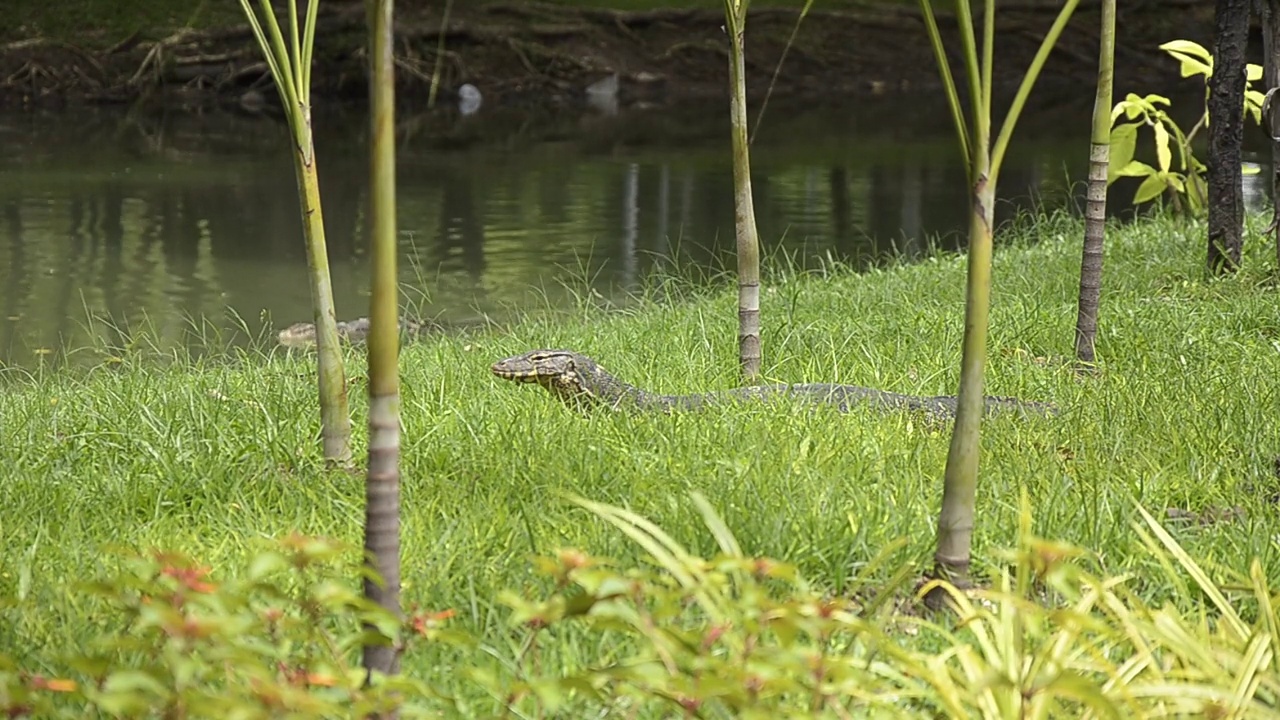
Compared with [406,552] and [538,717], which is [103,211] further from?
[538,717]

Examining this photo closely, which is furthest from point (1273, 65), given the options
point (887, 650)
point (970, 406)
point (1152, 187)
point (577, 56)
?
point (577, 56)

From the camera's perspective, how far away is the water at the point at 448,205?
27.1 feet

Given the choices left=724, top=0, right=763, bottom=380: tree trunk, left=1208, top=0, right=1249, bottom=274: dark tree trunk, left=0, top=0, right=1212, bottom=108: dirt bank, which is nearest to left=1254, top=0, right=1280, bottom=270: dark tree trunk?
left=1208, top=0, right=1249, bottom=274: dark tree trunk

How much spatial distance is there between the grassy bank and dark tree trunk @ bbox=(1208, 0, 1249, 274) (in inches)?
31.6

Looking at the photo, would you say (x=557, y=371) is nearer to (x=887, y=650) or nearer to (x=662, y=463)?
(x=662, y=463)

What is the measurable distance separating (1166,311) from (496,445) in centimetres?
278

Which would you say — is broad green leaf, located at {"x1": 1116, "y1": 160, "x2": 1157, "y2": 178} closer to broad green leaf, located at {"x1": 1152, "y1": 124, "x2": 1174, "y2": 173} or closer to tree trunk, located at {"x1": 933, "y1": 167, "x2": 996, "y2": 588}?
broad green leaf, located at {"x1": 1152, "y1": 124, "x2": 1174, "y2": 173}

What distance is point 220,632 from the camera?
1.34 metres

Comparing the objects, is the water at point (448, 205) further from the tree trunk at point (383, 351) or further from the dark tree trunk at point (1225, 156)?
the tree trunk at point (383, 351)

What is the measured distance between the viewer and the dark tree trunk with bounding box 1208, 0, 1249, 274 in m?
5.29

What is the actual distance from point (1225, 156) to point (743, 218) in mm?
2613

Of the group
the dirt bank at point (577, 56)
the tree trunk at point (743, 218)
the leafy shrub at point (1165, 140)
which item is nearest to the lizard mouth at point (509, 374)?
the tree trunk at point (743, 218)

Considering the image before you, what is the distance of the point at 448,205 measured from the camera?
12.3 meters

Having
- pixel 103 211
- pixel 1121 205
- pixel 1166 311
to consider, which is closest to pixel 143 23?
pixel 103 211
